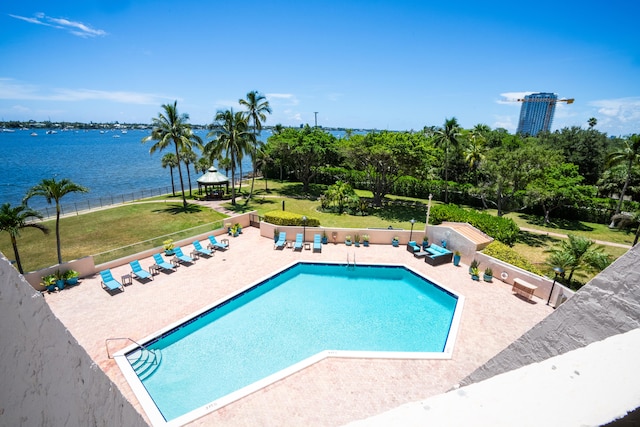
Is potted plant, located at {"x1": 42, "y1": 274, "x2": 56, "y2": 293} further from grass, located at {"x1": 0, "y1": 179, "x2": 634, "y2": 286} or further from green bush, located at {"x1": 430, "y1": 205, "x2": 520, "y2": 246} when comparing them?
green bush, located at {"x1": 430, "y1": 205, "x2": 520, "y2": 246}

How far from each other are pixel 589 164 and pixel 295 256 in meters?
52.0

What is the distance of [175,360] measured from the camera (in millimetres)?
12445

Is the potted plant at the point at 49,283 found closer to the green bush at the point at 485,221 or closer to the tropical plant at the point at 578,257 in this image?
Answer: the green bush at the point at 485,221

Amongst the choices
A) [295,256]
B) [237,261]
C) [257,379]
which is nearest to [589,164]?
[295,256]

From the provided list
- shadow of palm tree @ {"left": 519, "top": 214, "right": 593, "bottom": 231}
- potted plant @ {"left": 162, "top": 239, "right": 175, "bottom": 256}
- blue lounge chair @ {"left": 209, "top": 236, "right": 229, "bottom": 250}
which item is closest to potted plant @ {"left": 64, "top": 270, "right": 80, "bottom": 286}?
potted plant @ {"left": 162, "top": 239, "right": 175, "bottom": 256}

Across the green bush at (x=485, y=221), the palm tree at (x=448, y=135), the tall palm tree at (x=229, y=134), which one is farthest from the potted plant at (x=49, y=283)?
the palm tree at (x=448, y=135)

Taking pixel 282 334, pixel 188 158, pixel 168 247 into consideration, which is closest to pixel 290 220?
pixel 168 247

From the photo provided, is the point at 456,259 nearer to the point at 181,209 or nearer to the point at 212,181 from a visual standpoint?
the point at 181,209

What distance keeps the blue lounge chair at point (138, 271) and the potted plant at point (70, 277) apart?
257cm

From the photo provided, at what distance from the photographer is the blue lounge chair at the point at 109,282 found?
52.9 ft

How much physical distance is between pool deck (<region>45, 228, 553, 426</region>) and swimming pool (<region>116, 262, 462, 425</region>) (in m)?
0.49

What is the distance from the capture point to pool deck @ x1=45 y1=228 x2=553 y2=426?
1005 centimetres

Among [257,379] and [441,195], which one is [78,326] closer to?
[257,379]

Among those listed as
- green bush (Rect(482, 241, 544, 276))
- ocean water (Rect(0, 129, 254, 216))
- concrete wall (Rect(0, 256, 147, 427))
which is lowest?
ocean water (Rect(0, 129, 254, 216))
